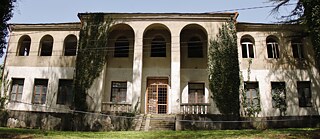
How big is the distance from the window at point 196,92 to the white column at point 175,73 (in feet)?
6.87

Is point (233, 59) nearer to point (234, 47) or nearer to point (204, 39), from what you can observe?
point (234, 47)

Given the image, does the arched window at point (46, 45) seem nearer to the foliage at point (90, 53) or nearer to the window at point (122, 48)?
the foliage at point (90, 53)

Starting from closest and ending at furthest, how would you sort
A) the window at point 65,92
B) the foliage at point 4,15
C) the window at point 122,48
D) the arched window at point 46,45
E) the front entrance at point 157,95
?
the foliage at point 4,15, the front entrance at point 157,95, the window at point 65,92, the window at point 122,48, the arched window at point 46,45

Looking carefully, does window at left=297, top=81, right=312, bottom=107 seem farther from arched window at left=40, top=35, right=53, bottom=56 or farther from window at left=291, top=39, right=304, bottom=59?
arched window at left=40, top=35, right=53, bottom=56

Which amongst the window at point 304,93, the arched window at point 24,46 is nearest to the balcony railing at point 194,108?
the window at point 304,93

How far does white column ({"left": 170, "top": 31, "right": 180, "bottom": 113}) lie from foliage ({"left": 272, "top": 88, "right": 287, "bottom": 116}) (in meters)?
7.32

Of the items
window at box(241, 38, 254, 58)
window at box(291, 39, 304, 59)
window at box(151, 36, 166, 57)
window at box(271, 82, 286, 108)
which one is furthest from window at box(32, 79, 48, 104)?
window at box(291, 39, 304, 59)

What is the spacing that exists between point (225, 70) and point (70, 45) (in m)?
12.4

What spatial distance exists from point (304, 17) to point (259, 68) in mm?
4628

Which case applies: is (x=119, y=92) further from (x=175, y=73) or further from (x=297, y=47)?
(x=297, y=47)

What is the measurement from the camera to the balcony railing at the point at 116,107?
62.3 feet

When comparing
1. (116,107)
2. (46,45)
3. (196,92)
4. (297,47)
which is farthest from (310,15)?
(46,45)

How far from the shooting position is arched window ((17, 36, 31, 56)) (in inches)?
909

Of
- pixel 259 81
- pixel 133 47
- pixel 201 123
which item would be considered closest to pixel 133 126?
pixel 201 123
